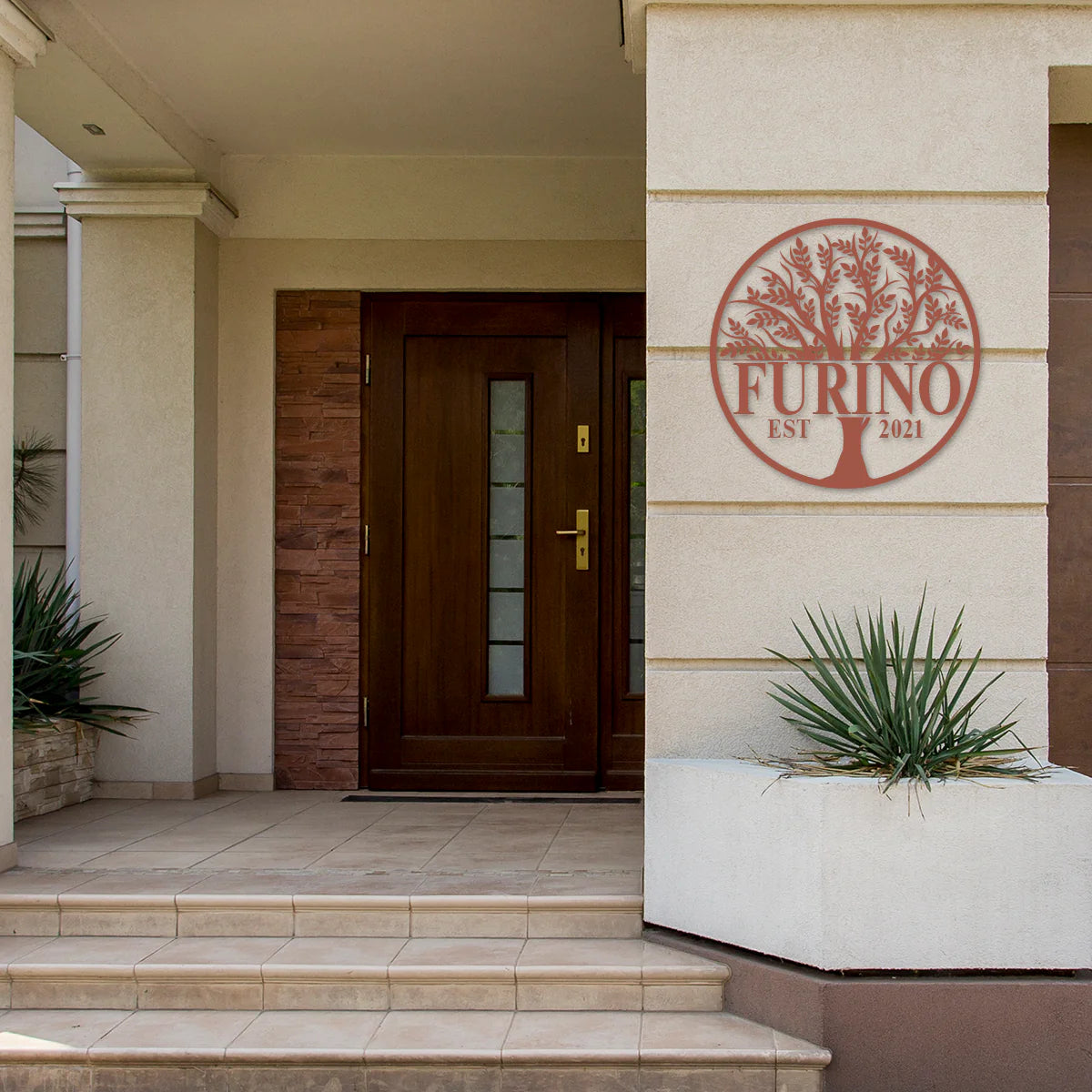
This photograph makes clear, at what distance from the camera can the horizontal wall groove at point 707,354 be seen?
4.02m

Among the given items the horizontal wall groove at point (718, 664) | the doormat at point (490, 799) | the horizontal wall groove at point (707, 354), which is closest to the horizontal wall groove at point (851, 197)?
the horizontal wall groove at point (707, 354)

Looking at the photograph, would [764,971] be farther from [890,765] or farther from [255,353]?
[255,353]

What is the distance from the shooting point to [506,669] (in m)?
6.46

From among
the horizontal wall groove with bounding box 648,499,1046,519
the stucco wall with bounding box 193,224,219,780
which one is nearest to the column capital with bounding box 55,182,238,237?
the stucco wall with bounding box 193,224,219,780

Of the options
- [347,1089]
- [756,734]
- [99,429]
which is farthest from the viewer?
[99,429]

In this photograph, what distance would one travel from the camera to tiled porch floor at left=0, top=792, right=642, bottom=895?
14.2 ft

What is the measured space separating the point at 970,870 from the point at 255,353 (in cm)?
442

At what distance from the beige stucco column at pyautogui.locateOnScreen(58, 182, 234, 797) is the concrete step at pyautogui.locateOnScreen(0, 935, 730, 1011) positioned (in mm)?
2328

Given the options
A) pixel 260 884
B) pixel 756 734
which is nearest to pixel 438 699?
pixel 260 884

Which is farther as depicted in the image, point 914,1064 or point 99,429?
point 99,429

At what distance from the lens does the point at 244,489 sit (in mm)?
6473

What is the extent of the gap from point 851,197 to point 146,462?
3.66 metres

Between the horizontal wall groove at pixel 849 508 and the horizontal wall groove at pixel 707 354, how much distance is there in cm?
45

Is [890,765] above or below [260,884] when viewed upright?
above
